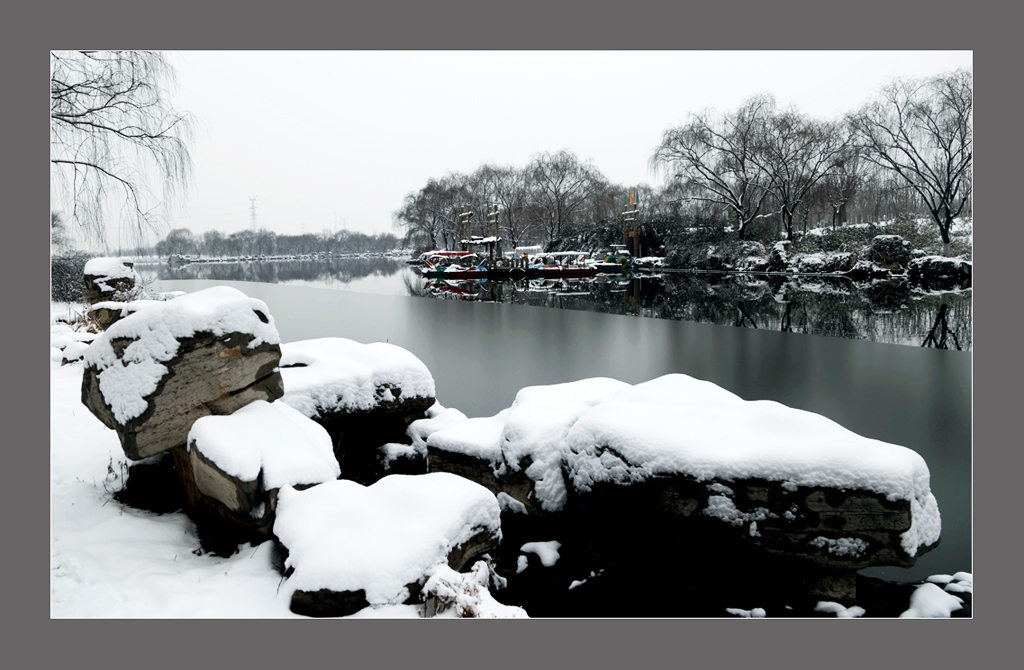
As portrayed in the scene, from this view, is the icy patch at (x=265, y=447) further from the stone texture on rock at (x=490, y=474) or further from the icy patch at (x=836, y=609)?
the icy patch at (x=836, y=609)

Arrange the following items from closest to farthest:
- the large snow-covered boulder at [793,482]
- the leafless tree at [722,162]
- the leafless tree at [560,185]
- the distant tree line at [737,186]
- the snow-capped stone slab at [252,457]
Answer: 1. the large snow-covered boulder at [793,482]
2. the snow-capped stone slab at [252,457]
3. the distant tree line at [737,186]
4. the leafless tree at [722,162]
5. the leafless tree at [560,185]

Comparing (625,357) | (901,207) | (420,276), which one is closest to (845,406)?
(901,207)

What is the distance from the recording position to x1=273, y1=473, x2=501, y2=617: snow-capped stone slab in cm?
266

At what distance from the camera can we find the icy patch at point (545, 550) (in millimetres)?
3928

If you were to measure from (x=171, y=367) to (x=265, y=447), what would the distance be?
2.55 feet

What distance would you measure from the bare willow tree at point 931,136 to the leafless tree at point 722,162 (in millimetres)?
15296

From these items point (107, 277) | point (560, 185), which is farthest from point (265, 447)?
point (560, 185)

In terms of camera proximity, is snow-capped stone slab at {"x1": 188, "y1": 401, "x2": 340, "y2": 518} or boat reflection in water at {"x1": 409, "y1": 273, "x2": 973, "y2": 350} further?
boat reflection in water at {"x1": 409, "y1": 273, "x2": 973, "y2": 350}

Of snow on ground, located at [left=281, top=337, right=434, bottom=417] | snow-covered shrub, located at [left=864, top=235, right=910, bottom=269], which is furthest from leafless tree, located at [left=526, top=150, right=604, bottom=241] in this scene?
snow on ground, located at [left=281, top=337, right=434, bottom=417]

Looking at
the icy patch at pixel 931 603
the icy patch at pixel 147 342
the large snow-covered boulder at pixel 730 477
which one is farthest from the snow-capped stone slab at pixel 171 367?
the icy patch at pixel 931 603

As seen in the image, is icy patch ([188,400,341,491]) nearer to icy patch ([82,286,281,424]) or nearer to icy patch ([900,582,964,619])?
icy patch ([82,286,281,424])

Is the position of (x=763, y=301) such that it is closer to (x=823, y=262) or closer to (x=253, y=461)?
(x=823, y=262)

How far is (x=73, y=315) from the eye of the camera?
7.14m

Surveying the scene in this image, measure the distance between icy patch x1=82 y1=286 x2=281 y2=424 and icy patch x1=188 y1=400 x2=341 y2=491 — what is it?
0.39 metres
